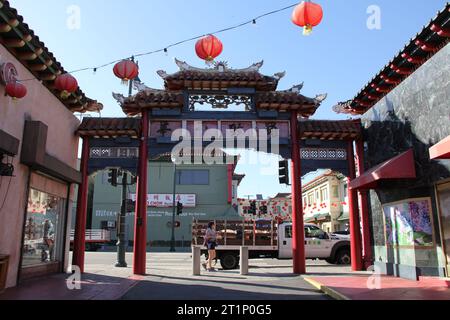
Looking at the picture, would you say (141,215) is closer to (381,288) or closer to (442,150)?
(381,288)

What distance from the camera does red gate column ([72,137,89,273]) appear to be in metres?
14.5

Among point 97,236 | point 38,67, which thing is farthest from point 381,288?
Answer: point 97,236

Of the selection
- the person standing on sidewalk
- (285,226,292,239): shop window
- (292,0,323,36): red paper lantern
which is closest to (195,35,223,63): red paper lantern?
(292,0,323,36): red paper lantern

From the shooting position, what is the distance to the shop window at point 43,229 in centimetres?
1185

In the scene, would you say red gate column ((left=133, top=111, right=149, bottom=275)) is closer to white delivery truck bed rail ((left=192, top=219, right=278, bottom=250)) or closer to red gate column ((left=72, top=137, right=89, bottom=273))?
red gate column ((left=72, top=137, right=89, bottom=273))

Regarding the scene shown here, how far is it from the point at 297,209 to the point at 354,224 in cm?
232

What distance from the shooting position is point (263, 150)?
15.0 m

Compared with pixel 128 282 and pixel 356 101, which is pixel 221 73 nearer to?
pixel 356 101

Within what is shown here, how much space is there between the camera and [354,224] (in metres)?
15.1

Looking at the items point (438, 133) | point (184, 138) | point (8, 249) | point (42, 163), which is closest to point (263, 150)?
point (184, 138)

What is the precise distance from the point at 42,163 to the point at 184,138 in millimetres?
5012

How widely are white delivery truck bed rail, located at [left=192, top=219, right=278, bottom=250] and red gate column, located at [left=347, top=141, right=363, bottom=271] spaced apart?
145 inches

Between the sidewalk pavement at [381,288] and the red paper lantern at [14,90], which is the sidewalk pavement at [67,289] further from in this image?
the sidewalk pavement at [381,288]

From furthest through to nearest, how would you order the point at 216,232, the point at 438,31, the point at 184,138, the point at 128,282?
the point at 216,232, the point at 184,138, the point at 128,282, the point at 438,31
